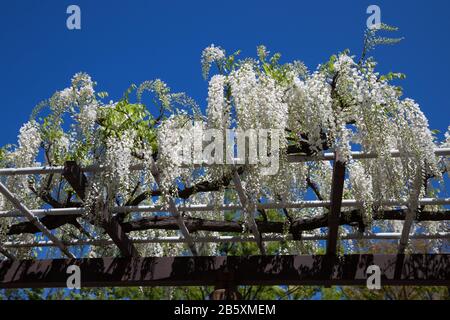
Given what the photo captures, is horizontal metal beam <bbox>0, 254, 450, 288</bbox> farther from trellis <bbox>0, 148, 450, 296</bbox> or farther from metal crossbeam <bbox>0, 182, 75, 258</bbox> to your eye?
metal crossbeam <bbox>0, 182, 75, 258</bbox>

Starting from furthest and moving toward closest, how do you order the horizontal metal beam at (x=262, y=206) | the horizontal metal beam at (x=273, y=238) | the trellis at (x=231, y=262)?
the horizontal metal beam at (x=273, y=238) → the trellis at (x=231, y=262) → the horizontal metal beam at (x=262, y=206)

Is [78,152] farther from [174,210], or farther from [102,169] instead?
[174,210]

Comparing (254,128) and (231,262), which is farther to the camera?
(231,262)

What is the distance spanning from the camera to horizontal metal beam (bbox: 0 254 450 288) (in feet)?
16.7

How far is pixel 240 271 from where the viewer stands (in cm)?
516

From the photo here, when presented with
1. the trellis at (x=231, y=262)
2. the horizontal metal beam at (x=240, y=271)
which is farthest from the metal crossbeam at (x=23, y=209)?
the horizontal metal beam at (x=240, y=271)

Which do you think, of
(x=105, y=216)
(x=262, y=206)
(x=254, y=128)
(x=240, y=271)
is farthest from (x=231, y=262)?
(x=254, y=128)

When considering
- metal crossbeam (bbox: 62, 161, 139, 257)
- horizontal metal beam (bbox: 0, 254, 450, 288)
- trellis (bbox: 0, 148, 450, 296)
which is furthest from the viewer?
horizontal metal beam (bbox: 0, 254, 450, 288)

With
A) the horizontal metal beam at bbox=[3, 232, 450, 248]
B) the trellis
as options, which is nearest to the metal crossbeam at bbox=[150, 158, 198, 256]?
the trellis

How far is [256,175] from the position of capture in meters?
4.42

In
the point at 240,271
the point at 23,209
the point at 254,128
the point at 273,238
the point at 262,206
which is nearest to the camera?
the point at 254,128

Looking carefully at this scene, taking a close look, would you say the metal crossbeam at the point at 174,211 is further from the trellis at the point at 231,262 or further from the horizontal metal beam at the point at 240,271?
the horizontal metal beam at the point at 240,271

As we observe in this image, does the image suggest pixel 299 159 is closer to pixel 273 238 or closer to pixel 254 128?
pixel 254 128

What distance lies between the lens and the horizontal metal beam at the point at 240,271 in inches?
201
